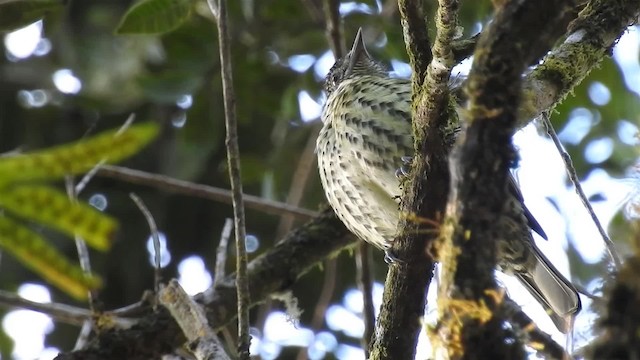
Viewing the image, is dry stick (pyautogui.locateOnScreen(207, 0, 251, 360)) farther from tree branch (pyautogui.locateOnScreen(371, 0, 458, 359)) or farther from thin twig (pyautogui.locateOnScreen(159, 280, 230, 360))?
tree branch (pyautogui.locateOnScreen(371, 0, 458, 359))

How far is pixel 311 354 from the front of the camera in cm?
393

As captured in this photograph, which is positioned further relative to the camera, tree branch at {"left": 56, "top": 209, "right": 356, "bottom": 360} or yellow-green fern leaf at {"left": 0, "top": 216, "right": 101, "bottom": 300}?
tree branch at {"left": 56, "top": 209, "right": 356, "bottom": 360}

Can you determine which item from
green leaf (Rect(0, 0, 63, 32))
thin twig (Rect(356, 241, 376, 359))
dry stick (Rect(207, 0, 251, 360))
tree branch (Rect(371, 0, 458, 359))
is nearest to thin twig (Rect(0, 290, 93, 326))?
dry stick (Rect(207, 0, 251, 360))

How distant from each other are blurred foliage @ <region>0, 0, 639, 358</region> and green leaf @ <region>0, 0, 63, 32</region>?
0.85m

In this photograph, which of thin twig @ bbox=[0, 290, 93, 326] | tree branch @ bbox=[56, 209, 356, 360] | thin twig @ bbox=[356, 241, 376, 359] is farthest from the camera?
thin twig @ bbox=[356, 241, 376, 359]

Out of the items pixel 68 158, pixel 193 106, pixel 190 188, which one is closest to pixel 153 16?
pixel 190 188

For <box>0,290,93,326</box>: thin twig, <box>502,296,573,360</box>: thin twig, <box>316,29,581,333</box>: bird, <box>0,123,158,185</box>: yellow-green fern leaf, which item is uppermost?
<box>316,29,581,333</box>: bird

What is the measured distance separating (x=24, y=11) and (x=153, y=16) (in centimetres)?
38

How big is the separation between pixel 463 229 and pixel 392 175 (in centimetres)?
167

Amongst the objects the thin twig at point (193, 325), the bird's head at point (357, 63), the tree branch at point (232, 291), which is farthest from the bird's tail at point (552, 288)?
the thin twig at point (193, 325)

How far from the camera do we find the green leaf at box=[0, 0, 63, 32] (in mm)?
2893

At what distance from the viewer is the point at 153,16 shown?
304cm

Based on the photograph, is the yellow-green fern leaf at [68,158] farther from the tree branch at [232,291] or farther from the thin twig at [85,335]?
the thin twig at [85,335]

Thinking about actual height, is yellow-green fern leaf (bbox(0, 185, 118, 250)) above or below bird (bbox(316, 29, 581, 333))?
below
